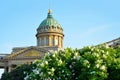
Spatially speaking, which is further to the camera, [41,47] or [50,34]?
[50,34]

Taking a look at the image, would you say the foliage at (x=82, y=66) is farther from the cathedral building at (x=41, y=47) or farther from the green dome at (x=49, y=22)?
the green dome at (x=49, y=22)

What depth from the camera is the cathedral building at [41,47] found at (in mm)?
121375

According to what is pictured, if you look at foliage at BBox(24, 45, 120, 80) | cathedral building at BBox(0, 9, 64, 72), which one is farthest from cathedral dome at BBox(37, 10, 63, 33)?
foliage at BBox(24, 45, 120, 80)

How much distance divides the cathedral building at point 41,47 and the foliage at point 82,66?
79744 millimetres

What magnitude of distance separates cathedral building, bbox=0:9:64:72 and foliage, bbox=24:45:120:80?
3140 inches

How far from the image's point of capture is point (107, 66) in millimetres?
36531

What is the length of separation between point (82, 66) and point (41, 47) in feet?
285

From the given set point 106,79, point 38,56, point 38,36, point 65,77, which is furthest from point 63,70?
point 38,36

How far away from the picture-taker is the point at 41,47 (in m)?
123

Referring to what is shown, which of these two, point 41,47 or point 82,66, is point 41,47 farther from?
point 82,66

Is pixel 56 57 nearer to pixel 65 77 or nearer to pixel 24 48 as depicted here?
pixel 65 77

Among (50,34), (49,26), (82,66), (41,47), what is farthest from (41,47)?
(82,66)

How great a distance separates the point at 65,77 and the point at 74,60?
5.65 feet

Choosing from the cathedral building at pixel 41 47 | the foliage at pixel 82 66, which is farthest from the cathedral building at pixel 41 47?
the foliage at pixel 82 66
